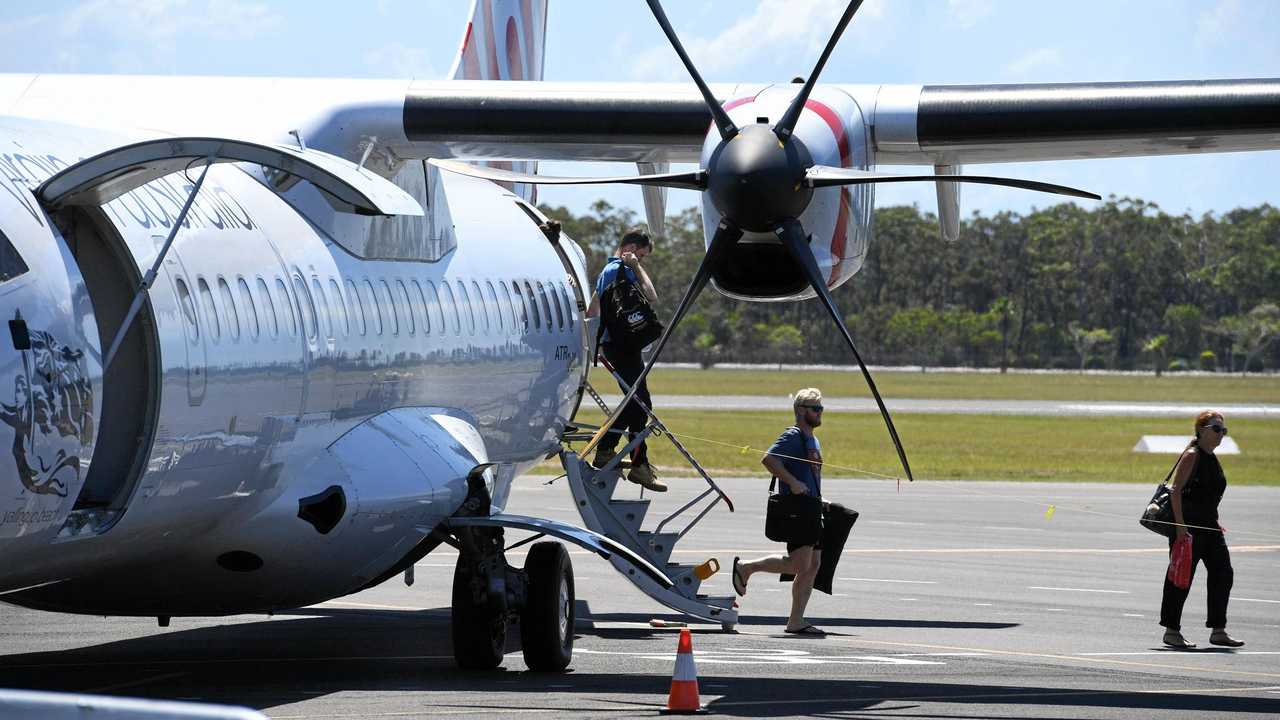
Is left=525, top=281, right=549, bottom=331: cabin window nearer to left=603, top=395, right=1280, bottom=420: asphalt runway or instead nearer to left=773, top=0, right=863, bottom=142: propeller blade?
left=773, top=0, right=863, bottom=142: propeller blade

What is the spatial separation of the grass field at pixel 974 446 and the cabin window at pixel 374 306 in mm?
14540

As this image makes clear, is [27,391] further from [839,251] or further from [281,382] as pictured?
[839,251]

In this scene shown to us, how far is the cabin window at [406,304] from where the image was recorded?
12117 mm

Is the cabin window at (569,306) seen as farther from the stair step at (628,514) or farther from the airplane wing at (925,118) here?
the airplane wing at (925,118)

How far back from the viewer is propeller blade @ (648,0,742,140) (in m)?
11.1

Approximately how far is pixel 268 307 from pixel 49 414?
2.21 m

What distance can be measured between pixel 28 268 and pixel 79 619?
7.09 m

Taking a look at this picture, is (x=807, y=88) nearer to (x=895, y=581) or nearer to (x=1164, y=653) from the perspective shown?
(x=1164, y=653)

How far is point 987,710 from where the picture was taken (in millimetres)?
10258

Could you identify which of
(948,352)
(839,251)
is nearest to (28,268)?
(839,251)

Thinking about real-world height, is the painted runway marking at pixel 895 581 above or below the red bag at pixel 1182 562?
below

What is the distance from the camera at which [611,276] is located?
16203mm

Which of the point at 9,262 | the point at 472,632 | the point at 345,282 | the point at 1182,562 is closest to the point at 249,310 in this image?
the point at 345,282

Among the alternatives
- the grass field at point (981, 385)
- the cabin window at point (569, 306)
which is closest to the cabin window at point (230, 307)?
the cabin window at point (569, 306)
